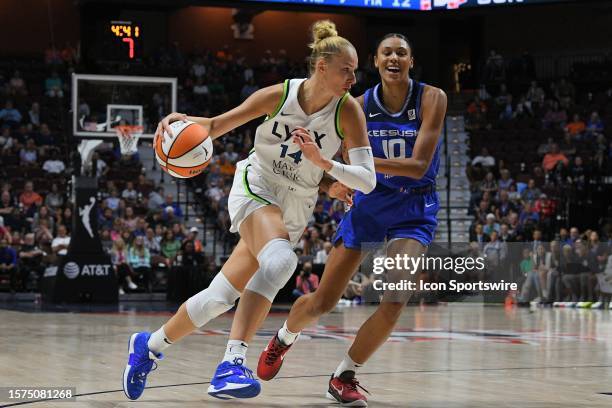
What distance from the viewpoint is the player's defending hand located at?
16.4ft

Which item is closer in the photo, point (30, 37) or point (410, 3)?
point (410, 3)

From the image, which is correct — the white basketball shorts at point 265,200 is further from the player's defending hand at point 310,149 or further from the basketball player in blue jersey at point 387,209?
the player's defending hand at point 310,149

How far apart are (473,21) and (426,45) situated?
4.92 feet

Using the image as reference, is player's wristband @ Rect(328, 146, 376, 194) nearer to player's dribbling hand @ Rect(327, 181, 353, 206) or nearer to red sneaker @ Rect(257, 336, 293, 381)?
Answer: player's dribbling hand @ Rect(327, 181, 353, 206)

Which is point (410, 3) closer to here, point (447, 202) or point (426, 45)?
point (447, 202)

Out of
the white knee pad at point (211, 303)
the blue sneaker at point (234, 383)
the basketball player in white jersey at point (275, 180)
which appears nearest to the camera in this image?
the blue sneaker at point (234, 383)

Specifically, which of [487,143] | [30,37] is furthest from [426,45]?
[30,37]

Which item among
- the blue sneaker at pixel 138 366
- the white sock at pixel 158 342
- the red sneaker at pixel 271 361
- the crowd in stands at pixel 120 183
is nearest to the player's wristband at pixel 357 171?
the red sneaker at pixel 271 361

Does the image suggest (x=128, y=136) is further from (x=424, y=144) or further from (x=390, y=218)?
(x=424, y=144)

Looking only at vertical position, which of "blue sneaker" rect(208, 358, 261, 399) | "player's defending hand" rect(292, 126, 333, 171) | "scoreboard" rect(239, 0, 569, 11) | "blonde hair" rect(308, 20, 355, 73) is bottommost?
"blue sneaker" rect(208, 358, 261, 399)

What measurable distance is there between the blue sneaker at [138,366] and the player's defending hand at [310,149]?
1263 millimetres

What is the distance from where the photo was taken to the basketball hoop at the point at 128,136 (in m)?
16.1

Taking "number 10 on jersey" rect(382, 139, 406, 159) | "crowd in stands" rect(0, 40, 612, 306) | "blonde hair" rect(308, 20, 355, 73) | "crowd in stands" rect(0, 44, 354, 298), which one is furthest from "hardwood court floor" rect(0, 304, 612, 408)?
"crowd in stands" rect(0, 40, 612, 306)

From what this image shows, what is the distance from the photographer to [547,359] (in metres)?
7.75
